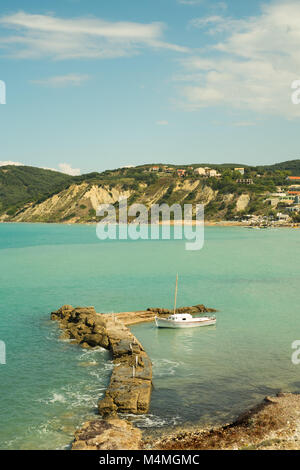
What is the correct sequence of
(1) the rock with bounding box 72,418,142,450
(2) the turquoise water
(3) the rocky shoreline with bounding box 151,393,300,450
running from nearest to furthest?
1. (1) the rock with bounding box 72,418,142,450
2. (3) the rocky shoreline with bounding box 151,393,300,450
3. (2) the turquoise water

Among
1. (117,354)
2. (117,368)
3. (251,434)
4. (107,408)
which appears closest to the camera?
(251,434)

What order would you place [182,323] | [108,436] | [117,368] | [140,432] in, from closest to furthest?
[108,436]
[140,432]
[117,368]
[182,323]

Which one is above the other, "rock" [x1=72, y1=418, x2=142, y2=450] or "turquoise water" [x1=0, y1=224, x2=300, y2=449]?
"rock" [x1=72, y1=418, x2=142, y2=450]

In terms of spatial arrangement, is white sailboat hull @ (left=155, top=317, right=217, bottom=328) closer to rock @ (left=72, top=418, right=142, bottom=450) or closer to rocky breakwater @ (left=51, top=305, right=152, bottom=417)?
rocky breakwater @ (left=51, top=305, right=152, bottom=417)

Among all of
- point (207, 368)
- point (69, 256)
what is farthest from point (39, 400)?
point (69, 256)

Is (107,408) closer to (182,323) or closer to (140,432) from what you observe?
(140,432)

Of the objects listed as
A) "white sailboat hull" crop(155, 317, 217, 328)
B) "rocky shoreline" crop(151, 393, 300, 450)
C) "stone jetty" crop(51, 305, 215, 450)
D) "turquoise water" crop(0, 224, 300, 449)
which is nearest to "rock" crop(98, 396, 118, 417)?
"stone jetty" crop(51, 305, 215, 450)

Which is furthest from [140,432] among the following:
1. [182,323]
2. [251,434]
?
[182,323]

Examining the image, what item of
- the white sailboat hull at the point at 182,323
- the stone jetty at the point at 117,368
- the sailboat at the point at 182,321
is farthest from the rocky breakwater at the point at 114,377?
the sailboat at the point at 182,321
